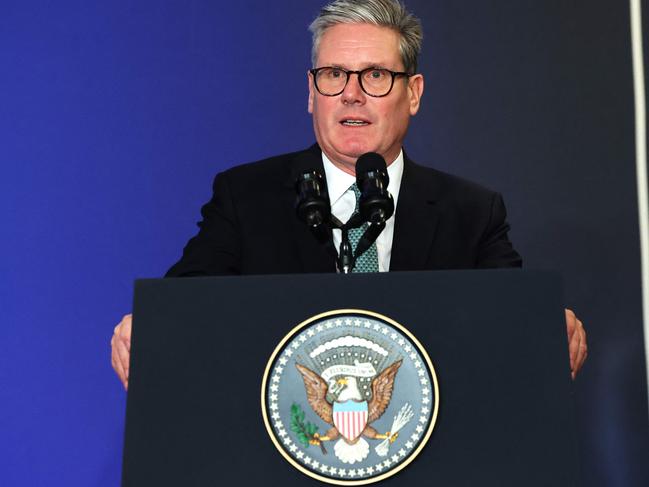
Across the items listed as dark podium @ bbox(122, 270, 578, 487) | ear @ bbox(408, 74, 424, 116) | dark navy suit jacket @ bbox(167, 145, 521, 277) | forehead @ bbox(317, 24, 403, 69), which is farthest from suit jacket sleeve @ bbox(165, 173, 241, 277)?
dark podium @ bbox(122, 270, 578, 487)

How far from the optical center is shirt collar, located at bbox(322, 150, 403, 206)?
196 cm

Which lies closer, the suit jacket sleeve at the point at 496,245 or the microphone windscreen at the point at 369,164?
the microphone windscreen at the point at 369,164

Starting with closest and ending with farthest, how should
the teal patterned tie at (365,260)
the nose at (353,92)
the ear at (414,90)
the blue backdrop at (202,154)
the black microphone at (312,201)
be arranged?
the black microphone at (312,201)
the teal patterned tie at (365,260)
the nose at (353,92)
the ear at (414,90)
the blue backdrop at (202,154)

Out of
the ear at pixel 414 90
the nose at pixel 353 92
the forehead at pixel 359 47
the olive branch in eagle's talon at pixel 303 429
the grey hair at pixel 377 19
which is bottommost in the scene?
the olive branch in eagle's talon at pixel 303 429

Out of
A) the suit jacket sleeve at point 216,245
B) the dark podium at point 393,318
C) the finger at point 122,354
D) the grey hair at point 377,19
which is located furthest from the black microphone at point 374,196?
the grey hair at point 377,19

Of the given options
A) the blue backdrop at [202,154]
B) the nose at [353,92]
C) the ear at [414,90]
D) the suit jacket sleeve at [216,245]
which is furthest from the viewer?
the blue backdrop at [202,154]

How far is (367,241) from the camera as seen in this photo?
4.28 ft

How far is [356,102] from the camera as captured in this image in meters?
1.94

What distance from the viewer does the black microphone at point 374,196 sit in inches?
50.9

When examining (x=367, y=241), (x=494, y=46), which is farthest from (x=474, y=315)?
(x=494, y=46)

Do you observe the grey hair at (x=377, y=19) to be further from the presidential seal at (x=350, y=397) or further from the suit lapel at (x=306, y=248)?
the presidential seal at (x=350, y=397)

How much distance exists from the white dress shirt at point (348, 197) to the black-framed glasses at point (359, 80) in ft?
0.52

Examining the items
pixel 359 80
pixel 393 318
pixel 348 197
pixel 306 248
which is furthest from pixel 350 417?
pixel 359 80

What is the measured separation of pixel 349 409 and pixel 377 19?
1122mm
